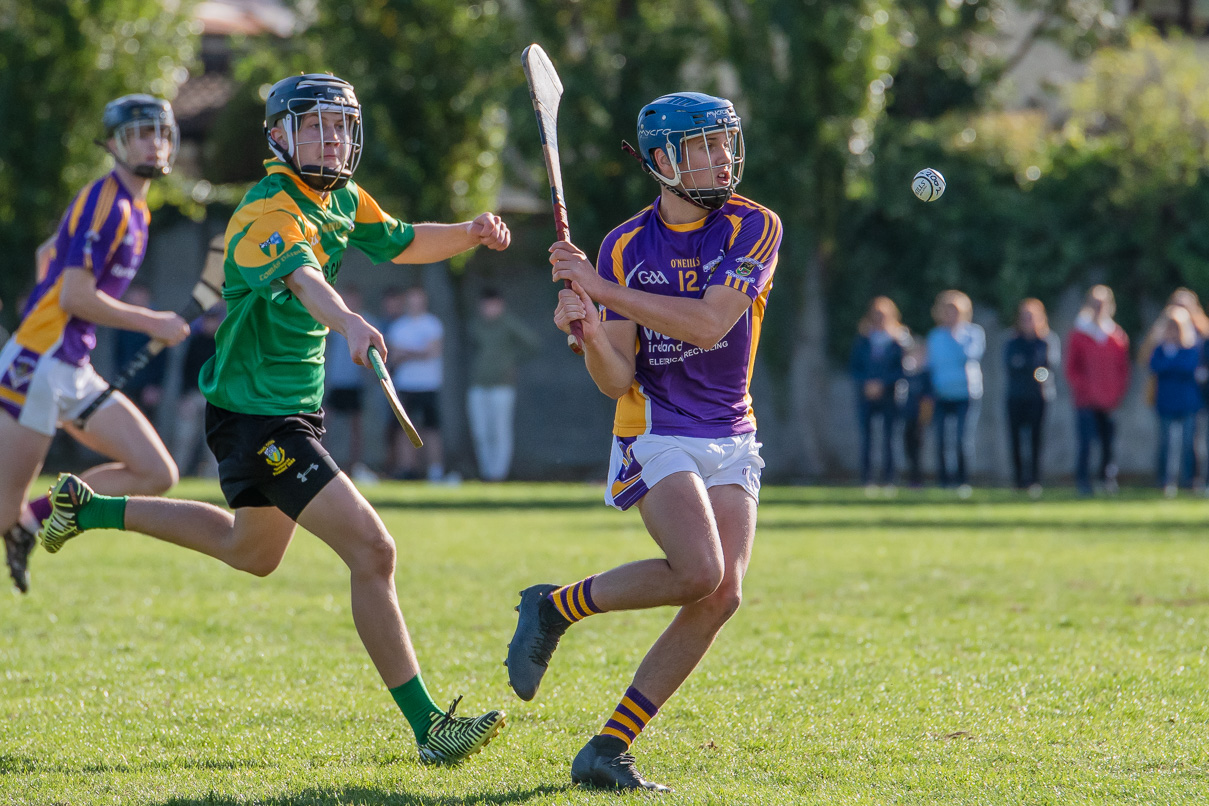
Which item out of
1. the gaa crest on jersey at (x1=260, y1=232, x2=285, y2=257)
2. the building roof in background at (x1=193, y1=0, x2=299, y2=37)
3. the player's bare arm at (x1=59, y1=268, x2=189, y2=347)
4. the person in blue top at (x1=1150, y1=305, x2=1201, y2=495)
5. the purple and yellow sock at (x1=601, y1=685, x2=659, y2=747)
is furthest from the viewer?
the building roof in background at (x1=193, y1=0, x2=299, y2=37)

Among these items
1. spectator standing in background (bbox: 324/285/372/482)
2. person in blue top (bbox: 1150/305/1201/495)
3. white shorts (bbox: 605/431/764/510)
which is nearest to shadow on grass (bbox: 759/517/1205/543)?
person in blue top (bbox: 1150/305/1201/495)

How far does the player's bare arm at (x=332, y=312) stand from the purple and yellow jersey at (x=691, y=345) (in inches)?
33.3

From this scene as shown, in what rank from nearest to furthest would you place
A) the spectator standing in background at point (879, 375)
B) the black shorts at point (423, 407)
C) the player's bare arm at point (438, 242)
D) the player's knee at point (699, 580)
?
the player's knee at point (699, 580) → the player's bare arm at point (438, 242) → the spectator standing in background at point (879, 375) → the black shorts at point (423, 407)

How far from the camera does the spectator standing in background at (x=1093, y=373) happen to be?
16.7m

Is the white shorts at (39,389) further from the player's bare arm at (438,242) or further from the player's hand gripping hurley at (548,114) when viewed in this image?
the player's hand gripping hurley at (548,114)

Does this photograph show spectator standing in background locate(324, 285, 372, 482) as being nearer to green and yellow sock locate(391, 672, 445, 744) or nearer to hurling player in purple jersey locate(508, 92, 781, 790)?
green and yellow sock locate(391, 672, 445, 744)

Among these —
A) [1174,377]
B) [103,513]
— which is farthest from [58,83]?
[103,513]

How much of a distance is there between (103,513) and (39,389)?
153 centimetres

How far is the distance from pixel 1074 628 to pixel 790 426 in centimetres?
1327

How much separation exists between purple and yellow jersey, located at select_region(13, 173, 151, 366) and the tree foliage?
44.7 feet

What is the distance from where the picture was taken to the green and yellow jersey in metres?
4.87

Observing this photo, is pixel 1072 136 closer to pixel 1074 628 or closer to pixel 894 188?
pixel 894 188

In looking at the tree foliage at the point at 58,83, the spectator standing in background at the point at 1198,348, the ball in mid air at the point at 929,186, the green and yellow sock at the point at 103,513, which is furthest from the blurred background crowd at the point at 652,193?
the ball in mid air at the point at 929,186

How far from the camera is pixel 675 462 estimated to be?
4711 millimetres
